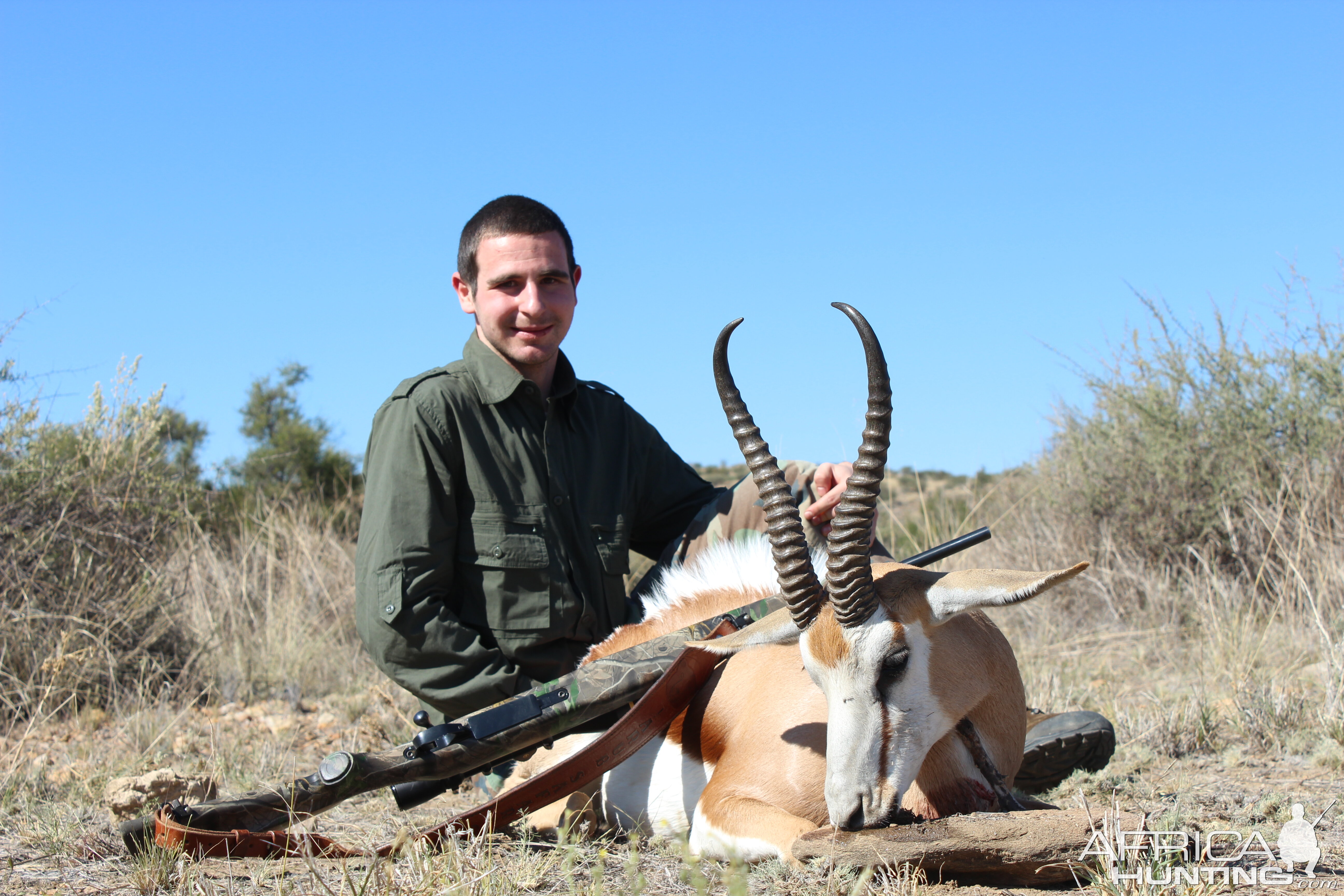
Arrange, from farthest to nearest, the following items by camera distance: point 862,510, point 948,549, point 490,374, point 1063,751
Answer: point 490,374 < point 1063,751 < point 948,549 < point 862,510

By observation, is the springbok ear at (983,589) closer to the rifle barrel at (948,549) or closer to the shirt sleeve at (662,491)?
the rifle barrel at (948,549)

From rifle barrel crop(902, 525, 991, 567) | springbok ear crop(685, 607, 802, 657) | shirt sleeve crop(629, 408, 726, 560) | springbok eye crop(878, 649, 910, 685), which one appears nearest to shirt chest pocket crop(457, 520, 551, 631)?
shirt sleeve crop(629, 408, 726, 560)

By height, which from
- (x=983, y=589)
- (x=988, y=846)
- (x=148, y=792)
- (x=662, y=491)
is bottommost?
(x=988, y=846)

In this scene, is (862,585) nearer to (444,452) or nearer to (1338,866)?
(1338,866)

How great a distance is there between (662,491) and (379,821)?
7.40ft

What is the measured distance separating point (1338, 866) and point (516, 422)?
3.78 meters

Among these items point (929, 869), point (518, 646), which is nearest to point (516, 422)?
point (518, 646)

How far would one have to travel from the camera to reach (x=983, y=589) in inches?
134

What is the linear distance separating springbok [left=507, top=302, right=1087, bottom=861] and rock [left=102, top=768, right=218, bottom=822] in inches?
63.3

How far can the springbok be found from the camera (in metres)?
3.37

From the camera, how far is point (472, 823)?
12.8 feet

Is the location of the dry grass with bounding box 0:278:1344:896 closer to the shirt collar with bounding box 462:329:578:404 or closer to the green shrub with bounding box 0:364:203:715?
the green shrub with bounding box 0:364:203:715

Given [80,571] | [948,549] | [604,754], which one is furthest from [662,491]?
[80,571]

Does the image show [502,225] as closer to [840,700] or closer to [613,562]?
[613,562]
